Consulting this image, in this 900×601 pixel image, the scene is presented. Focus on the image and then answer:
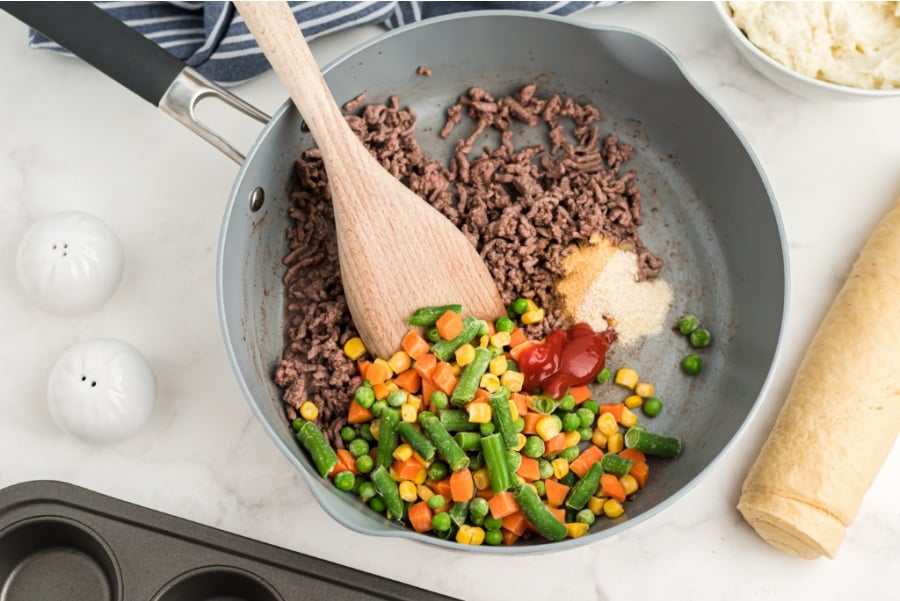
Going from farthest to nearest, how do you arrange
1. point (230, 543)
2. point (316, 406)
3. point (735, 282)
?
point (735, 282) < point (316, 406) < point (230, 543)

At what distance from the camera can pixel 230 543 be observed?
2.30 m

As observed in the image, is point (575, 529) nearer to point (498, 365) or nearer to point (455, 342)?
point (498, 365)

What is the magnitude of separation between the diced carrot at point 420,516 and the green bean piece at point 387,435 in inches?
5.6

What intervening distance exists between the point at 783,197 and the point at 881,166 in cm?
34

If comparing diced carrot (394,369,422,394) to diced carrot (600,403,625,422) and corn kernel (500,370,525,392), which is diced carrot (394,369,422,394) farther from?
diced carrot (600,403,625,422)

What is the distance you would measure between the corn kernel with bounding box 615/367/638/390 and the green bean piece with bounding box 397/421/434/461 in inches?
24.4

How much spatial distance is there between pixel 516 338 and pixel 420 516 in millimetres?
570

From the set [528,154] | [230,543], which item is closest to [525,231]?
[528,154]

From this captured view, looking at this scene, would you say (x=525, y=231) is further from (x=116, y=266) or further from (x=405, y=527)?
(x=116, y=266)

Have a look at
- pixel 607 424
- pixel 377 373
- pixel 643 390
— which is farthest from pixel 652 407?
pixel 377 373

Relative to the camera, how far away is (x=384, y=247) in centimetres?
247

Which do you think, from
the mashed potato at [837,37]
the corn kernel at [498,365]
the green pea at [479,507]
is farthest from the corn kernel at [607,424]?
the mashed potato at [837,37]

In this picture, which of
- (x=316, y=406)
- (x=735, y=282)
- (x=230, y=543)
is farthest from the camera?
(x=735, y=282)

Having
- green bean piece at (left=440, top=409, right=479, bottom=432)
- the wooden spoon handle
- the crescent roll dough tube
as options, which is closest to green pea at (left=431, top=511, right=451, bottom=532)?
green bean piece at (left=440, top=409, right=479, bottom=432)
